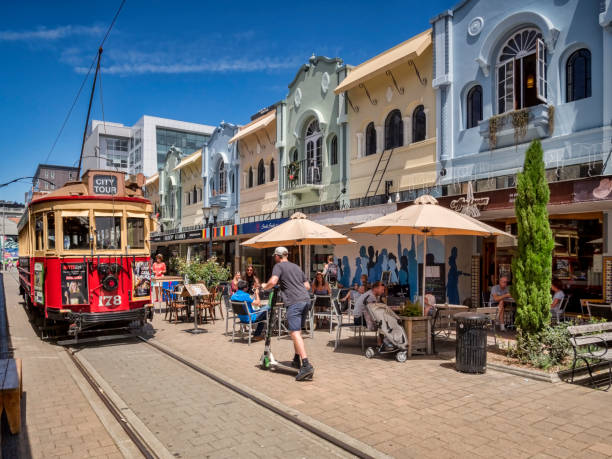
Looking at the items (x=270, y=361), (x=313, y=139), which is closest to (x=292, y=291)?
(x=270, y=361)

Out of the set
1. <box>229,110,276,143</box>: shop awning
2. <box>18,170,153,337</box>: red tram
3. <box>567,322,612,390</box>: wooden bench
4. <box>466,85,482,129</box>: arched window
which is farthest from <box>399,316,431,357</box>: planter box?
<box>229,110,276,143</box>: shop awning

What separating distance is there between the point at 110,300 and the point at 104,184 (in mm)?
2387

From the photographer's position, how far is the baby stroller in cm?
775

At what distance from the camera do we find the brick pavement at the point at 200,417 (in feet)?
14.3

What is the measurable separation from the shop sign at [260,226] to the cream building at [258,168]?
142 centimetres

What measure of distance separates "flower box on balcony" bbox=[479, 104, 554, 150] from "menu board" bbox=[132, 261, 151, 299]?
914 centimetres

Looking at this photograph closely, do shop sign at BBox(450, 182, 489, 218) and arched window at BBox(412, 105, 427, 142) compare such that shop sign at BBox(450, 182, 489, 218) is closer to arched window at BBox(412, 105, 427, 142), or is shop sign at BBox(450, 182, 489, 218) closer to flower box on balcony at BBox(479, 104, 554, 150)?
flower box on balcony at BBox(479, 104, 554, 150)

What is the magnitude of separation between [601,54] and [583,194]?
376 cm

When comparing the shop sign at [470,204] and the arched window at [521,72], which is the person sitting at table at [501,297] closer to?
the shop sign at [470,204]

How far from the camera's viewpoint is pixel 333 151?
18.7 meters

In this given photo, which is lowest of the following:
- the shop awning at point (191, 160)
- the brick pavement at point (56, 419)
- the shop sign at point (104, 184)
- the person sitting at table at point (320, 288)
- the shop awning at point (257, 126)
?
the brick pavement at point (56, 419)

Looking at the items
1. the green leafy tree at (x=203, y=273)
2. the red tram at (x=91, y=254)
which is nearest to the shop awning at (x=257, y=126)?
the green leafy tree at (x=203, y=273)

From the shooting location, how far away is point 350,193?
17406mm

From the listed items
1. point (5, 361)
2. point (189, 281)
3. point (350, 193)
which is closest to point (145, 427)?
point (5, 361)
